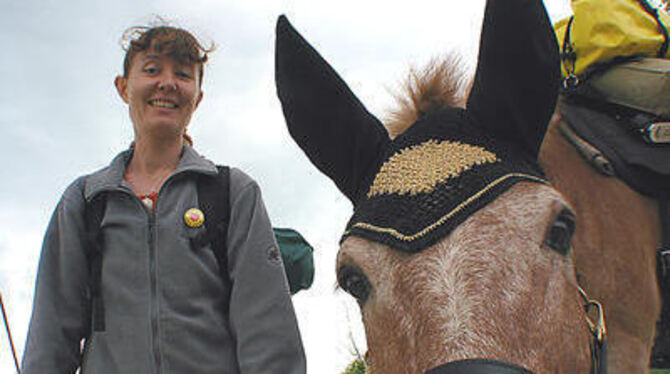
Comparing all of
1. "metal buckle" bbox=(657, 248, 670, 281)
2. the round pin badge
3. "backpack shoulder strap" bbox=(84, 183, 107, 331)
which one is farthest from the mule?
"backpack shoulder strap" bbox=(84, 183, 107, 331)

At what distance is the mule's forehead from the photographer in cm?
182

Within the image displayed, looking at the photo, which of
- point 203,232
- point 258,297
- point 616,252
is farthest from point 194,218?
point 616,252

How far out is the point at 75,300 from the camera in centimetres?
241

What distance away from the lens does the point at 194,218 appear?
2.39 meters

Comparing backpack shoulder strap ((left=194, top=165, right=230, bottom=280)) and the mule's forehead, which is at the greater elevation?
backpack shoulder strap ((left=194, top=165, right=230, bottom=280))

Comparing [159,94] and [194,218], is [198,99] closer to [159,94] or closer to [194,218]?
[159,94]

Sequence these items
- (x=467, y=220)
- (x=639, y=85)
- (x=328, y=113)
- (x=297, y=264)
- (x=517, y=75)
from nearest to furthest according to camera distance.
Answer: (x=467, y=220), (x=517, y=75), (x=328, y=113), (x=639, y=85), (x=297, y=264)

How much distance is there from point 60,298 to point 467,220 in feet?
5.44

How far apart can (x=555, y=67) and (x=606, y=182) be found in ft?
2.56

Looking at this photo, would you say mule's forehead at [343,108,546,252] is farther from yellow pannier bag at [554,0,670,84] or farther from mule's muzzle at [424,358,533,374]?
yellow pannier bag at [554,0,670,84]

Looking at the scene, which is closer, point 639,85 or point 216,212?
point 216,212

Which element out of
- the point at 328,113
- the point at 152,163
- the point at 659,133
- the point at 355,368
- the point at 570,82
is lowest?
the point at 355,368

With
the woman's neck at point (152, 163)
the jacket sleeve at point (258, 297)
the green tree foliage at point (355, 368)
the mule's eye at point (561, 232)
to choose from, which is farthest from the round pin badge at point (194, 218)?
the green tree foliage at point (355, 368)

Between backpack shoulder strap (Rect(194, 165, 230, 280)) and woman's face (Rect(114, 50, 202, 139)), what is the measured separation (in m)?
0.30
